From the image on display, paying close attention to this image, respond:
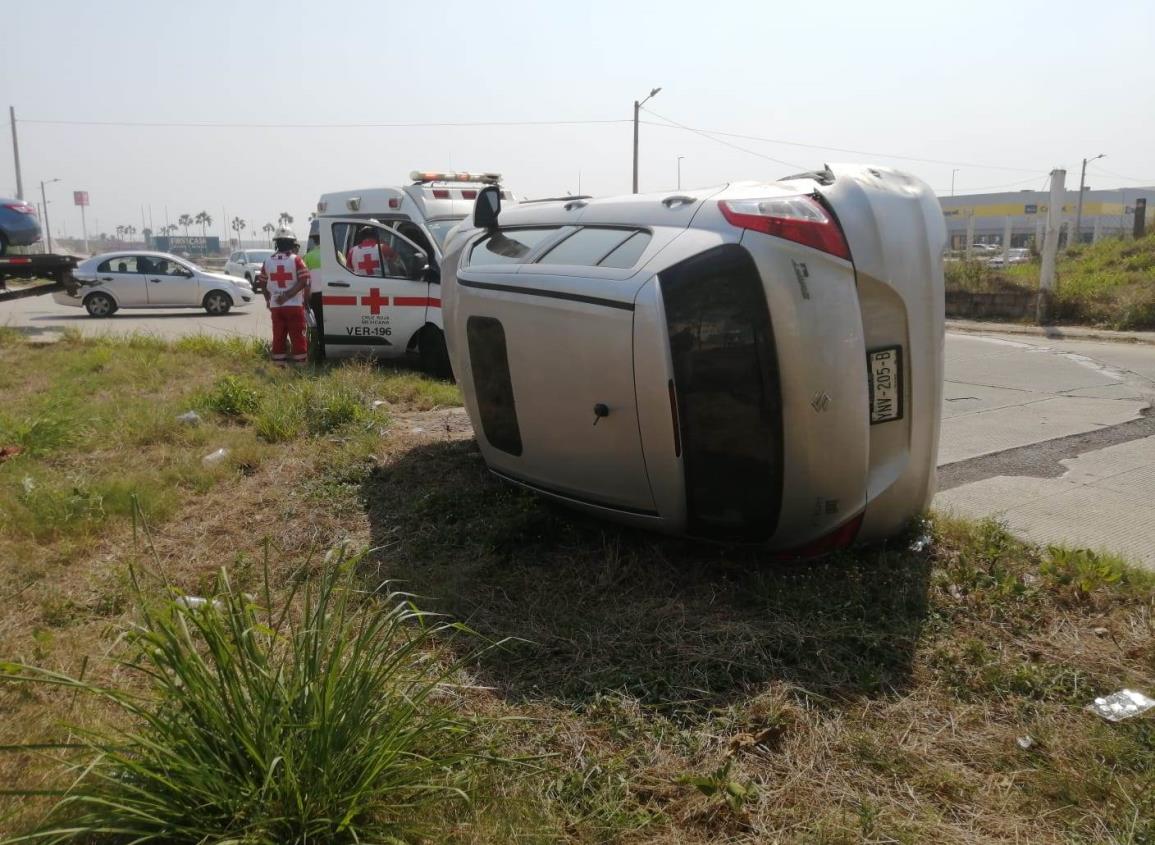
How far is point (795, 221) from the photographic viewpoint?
13.0 ft

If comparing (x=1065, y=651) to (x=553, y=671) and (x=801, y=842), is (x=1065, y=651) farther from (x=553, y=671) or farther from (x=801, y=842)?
(x=553, y=671)

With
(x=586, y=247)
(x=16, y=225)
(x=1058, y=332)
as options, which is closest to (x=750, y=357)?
(x=586, y=247)

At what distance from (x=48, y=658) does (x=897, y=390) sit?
3.61 m

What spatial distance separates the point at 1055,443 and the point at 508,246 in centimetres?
485

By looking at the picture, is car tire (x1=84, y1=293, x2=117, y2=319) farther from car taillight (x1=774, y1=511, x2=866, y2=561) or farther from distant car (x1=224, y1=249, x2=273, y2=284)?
car taillight (x1=774, y1=511, x2=866, y2=561)

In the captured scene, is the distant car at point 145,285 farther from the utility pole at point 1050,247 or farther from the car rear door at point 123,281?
the utility pole at point 1050,247

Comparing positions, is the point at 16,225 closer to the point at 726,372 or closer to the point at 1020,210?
the point at 726,372

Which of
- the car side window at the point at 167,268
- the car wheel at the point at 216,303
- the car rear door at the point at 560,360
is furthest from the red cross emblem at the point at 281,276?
the car side window at the point at 167,268

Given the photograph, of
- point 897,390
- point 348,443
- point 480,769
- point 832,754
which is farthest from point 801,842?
point 348,443

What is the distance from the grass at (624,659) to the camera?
268 centimetres

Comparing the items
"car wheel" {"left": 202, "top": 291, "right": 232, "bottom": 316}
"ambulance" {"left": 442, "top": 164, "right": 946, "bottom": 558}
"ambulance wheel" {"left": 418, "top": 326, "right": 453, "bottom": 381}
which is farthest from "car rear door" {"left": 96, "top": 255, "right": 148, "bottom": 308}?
"ambulance" {"left": 442, "top": 164, "right": 946, "bottom": 558}

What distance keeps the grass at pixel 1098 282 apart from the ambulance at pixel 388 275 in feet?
43.2

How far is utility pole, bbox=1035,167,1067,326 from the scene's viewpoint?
1839 cm

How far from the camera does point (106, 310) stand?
22328 millimetres
